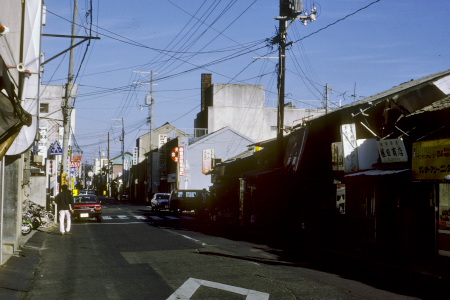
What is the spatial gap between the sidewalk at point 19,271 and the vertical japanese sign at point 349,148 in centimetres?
1035

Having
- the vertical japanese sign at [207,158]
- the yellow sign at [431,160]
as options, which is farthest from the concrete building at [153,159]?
the yellow sign at [431,160]

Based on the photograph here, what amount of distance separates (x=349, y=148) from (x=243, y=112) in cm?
4577

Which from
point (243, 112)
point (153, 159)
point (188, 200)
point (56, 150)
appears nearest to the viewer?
point (56, 150)

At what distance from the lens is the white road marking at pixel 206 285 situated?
31.2ft

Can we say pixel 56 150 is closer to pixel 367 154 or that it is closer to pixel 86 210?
pixel 86 210

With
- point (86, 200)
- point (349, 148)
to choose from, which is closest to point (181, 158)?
point (86, 200)

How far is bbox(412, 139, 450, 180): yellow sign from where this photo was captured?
13.8 m

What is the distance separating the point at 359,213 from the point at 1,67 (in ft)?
51.7

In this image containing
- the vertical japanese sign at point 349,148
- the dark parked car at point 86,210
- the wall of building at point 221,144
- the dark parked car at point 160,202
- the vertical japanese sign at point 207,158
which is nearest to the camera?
the vertical japanese sign at point 349,148

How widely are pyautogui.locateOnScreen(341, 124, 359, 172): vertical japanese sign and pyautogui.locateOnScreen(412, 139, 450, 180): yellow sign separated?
3347 millimetres

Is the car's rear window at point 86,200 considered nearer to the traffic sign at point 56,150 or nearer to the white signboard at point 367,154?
the traffic sign at point 56,150

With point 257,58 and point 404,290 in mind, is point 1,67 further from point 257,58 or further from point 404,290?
point 257,58

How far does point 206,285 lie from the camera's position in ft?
34.7

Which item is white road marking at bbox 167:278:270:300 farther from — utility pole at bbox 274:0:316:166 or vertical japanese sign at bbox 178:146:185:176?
vertical japanese sign at bbox 178:146:185:176
